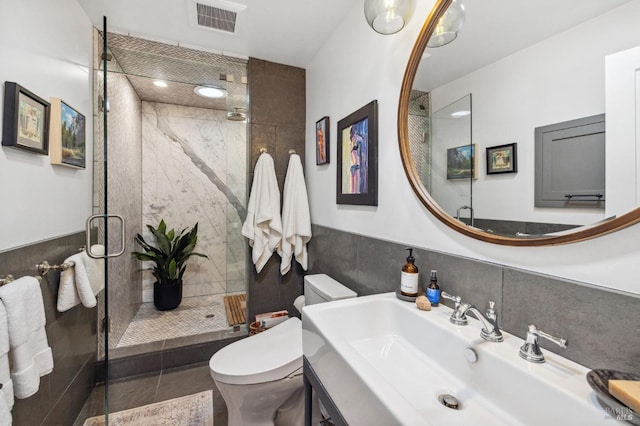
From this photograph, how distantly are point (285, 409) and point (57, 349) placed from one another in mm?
1198

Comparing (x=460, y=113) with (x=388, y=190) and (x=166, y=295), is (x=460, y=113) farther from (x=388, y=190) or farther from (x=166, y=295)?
(x=166, y=295)

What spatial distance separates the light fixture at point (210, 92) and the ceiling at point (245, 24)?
0.94 ft

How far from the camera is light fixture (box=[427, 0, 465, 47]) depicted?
3.33 ft

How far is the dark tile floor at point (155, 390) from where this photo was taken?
1710 millimetres

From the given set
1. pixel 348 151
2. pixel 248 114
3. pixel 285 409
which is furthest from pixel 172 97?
pixel 285 409

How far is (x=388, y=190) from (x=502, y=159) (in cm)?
55

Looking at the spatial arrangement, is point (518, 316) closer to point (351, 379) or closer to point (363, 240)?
point (351, 379)

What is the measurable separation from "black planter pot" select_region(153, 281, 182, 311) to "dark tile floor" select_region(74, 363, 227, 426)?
29.6 inches

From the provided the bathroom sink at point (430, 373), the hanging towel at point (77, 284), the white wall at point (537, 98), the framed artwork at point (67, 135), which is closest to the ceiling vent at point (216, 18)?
the framed artwork at point (67, 135)

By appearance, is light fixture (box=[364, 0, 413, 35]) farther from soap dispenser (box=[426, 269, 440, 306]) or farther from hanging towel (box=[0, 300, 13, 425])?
hanging towel (box=[0, 300, 13, 425])

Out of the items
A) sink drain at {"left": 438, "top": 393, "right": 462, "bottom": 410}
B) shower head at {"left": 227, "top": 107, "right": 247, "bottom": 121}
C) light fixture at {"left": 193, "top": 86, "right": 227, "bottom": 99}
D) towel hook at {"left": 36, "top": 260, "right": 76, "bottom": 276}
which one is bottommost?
sink drain at {"left": 438, "top": 393, "right": 462, "bottom": 410}

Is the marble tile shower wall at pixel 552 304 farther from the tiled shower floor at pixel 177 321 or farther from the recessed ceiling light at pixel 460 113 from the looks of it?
the tiled shower floor at pixel 177 321

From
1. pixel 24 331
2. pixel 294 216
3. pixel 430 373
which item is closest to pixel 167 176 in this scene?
A: pixel 294 216

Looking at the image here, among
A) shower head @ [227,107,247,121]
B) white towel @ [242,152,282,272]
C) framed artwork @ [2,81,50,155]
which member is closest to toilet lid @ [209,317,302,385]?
white towel @ [242,152,282,272]
